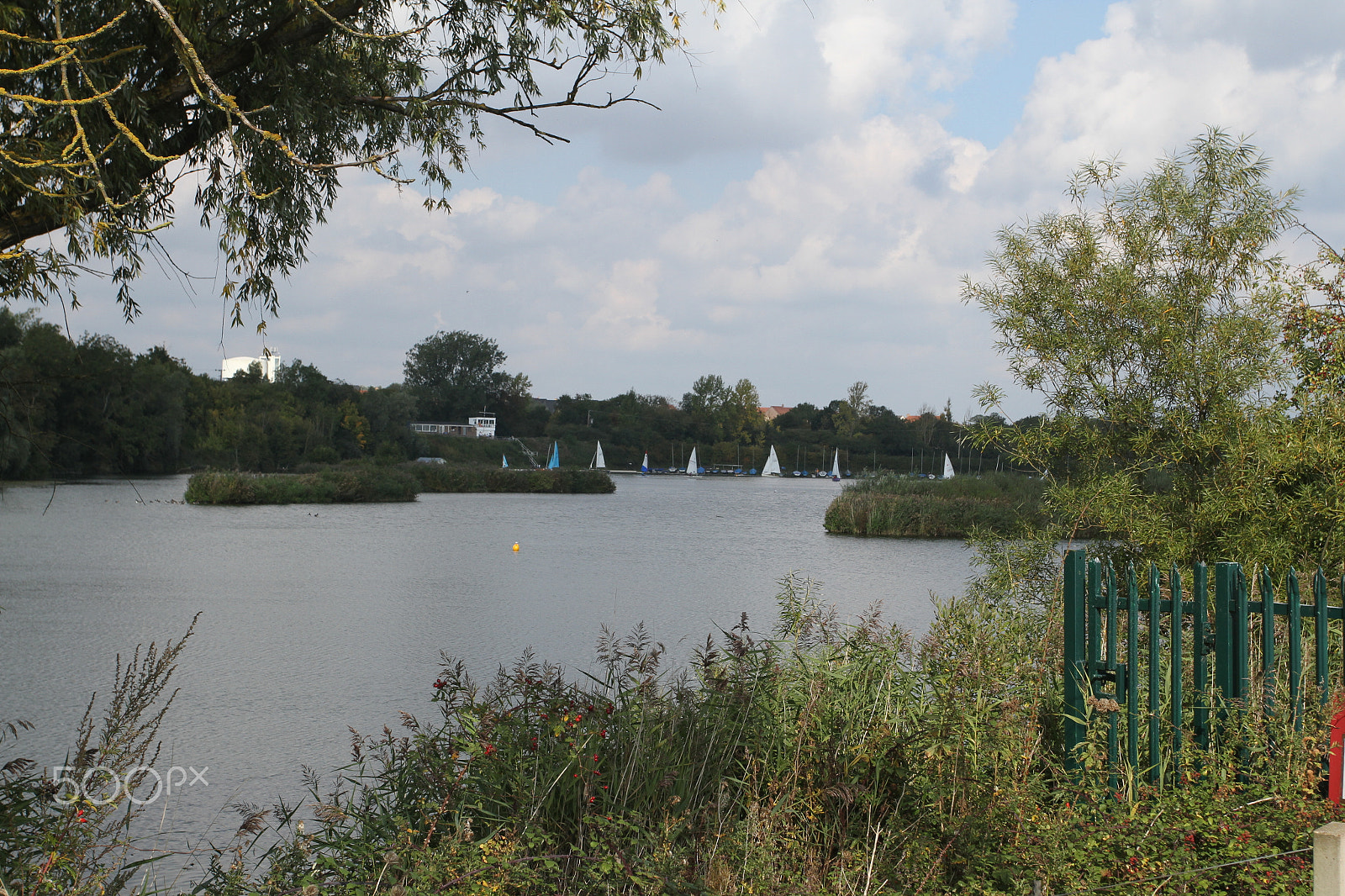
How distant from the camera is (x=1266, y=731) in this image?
141 inches

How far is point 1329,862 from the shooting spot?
1821 mm

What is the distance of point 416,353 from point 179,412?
5727cm

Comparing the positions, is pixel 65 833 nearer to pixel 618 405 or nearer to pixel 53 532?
pixel 53 532

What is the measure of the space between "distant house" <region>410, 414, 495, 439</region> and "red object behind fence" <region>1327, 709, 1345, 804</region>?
93.0 m

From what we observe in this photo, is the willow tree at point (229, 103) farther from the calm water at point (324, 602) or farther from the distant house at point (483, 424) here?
the distant house at point (483, 424)

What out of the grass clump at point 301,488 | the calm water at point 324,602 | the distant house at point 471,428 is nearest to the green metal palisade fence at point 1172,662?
the calm water at point 324,602

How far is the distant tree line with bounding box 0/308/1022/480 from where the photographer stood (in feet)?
90.1

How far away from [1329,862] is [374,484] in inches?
1715

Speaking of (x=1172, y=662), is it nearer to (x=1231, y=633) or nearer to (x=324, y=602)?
(x=1231, y=633)

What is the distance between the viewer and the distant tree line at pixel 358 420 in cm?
2747

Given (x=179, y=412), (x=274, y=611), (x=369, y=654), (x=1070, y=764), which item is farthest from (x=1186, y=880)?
(x=179, y=412)

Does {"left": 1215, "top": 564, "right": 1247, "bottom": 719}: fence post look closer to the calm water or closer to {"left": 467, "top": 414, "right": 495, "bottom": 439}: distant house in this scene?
the calm water

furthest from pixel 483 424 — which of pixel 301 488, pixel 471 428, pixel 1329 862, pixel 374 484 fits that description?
pixel 1329 862

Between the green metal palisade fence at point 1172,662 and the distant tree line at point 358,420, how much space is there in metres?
4.16
